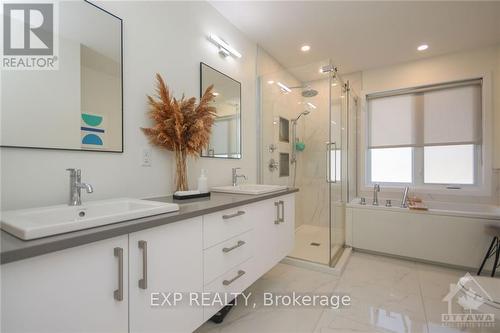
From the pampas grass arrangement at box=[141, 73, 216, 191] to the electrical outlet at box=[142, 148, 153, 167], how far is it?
0.21 ft

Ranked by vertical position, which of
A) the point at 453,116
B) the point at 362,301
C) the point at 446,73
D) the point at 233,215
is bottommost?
the point at 362,301

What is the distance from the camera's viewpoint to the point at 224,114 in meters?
2.15

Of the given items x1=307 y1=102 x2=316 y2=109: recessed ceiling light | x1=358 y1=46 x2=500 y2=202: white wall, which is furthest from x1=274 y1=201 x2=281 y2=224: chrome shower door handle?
x1=358 y1=46 x2=500 y2=202: white wall

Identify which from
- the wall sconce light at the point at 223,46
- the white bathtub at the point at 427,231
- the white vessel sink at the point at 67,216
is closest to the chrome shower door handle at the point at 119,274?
the white vessel sink at the point at 67,216

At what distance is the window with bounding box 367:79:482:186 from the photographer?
113 inches

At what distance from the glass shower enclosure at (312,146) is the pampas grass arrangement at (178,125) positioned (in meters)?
1.28

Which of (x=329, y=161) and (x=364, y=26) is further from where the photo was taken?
(x=329, y=161)

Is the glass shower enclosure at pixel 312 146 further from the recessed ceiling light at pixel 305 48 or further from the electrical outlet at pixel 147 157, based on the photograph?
the electrical outlet at pixel 147 157

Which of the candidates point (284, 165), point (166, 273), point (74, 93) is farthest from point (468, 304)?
point (74, 93)

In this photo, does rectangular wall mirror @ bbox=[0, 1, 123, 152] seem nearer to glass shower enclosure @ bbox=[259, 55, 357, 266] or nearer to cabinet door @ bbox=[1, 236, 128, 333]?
cabinet door @ bbox=[1, 236, 128, 333]

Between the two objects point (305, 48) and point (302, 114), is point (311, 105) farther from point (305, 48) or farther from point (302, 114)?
point (305, 48)

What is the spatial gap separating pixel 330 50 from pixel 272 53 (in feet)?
2.41

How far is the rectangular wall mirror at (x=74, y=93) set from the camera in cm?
97

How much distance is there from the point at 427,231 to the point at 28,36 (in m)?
3.54
